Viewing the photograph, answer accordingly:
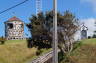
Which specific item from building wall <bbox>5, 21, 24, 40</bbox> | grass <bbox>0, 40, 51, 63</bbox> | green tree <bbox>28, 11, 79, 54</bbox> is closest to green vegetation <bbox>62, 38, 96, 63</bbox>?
green tree <bbox>28, 11, 79, 54</bbox>

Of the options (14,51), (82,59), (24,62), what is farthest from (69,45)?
(14,51)

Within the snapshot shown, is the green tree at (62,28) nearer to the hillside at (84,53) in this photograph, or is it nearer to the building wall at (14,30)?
the hillside at (84,53)

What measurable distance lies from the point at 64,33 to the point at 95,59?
23.2 feet

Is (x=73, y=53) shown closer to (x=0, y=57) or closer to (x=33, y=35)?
(x=33, y=35)

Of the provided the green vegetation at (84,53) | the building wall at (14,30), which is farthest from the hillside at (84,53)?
the building wall at (14,30)

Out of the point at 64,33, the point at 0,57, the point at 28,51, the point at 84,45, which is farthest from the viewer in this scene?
the point at 28,51

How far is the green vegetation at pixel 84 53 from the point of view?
43166mm

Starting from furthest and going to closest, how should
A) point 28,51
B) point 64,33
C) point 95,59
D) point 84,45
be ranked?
1. point 28,51
2. point 84,45
3. point 64,33
4. point 95,59

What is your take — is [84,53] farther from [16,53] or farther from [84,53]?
[16,53]

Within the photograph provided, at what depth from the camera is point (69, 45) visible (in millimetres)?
49000

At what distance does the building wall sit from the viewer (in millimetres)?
92188

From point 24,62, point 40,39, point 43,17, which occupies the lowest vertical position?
point 24,62

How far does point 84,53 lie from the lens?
47219mm

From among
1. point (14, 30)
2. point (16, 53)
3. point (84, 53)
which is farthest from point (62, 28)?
point (14, 30)
